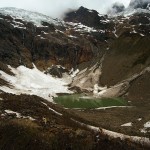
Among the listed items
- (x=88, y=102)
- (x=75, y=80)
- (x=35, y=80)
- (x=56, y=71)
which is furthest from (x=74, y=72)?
(x=88, y=102)

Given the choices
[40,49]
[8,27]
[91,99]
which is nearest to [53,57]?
[40,49]

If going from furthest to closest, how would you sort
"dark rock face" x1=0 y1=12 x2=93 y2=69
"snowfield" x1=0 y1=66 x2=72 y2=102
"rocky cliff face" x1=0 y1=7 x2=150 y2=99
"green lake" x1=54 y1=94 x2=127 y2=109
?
1. "dark rock face" x1=0 y1=12 x2=93 y2=69
2. "rocky cliff face" x1=0 y1=7 x2=150 y2=99
3. "snowfield" x1=0 y1=66 x2=72 y2=102
4. "green lake" x1=54 y1=94 x2=127 y2=109

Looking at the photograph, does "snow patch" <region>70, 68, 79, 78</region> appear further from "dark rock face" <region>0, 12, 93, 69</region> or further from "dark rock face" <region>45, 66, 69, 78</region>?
"dark rock face" <region>0, 12, 93, 69</region>

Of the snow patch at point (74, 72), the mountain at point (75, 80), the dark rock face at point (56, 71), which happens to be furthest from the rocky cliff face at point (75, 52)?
the dark rock face at point (56, 71)

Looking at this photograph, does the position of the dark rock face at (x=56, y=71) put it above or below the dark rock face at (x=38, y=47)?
below

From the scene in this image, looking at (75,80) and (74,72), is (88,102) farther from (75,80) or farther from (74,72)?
(74,72)

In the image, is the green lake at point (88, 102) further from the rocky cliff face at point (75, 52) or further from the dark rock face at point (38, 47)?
the dark rock face at point (38, 47)

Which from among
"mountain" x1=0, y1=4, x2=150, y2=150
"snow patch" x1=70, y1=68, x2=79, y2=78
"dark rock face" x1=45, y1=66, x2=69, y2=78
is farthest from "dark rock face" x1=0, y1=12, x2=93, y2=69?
"snow patch" x1=70, y1=68, x2=79, y2=78

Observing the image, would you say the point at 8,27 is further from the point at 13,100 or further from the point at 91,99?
the point at 13,100

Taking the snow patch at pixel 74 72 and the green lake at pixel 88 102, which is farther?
the snow patch at pixel 74 72

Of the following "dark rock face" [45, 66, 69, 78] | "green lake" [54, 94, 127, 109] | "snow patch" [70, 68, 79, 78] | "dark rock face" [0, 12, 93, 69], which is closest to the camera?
"green lake" [54, 94, 127, 109]

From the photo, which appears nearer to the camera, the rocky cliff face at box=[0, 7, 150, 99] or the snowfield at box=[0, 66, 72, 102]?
the snowfield at box=[0, 66, 72, 102]
